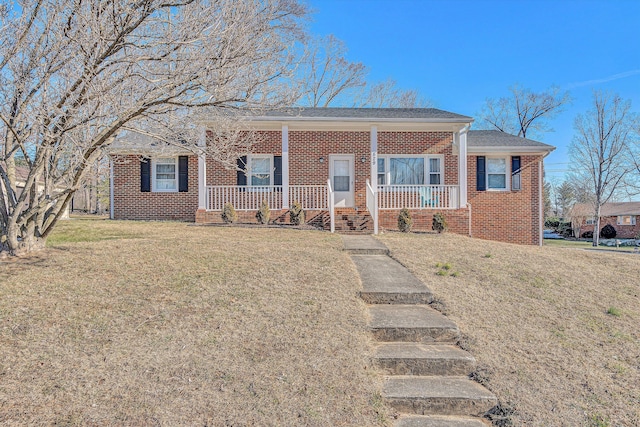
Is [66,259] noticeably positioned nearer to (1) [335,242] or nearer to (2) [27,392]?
(2) [27,392]

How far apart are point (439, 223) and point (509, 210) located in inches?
177

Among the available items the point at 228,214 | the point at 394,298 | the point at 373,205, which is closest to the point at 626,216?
the point at 373,205

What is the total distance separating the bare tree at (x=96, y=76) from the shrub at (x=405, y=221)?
251 inches

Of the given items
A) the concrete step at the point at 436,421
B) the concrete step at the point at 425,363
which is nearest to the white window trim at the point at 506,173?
the concrete step at the point at 425,363

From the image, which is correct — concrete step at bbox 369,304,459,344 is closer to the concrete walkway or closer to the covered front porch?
the concrete walkway

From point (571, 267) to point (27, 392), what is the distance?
27.3 feet

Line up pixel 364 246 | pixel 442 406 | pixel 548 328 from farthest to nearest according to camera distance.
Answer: pixel 364 246, pixel 548 328, pixel 442 406

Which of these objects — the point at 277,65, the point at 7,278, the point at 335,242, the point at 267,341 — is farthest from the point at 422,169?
the point at 7,278

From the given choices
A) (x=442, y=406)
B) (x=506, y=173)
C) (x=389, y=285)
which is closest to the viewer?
(x=442, y=406)

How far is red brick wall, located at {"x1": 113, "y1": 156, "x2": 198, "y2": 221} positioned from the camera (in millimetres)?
13664

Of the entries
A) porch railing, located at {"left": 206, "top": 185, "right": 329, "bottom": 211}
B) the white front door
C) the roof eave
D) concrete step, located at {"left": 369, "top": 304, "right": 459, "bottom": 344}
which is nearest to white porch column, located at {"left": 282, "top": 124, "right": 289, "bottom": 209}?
porch railing, located at {"left": 206, "top": 185, "right": 329, "bottom": 211}

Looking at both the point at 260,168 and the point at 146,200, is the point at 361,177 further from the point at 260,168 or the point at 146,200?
the point at 146,200

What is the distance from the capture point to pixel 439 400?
128 inches

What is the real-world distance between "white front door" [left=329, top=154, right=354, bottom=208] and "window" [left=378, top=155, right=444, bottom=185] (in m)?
1.07
